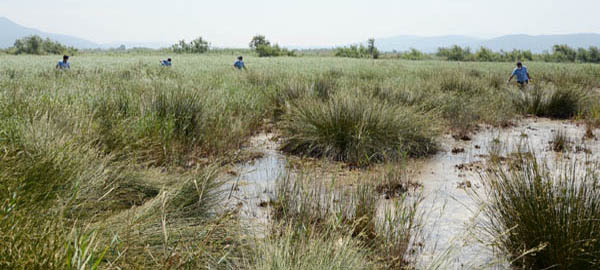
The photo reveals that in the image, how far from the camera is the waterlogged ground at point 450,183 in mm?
2881

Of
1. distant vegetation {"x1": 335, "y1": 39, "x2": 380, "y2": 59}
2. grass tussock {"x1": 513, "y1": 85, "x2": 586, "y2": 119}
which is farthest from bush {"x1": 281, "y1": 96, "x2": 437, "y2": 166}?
distant vegetation {"x1": 335, "y1": 39, "x2": 380, "y2": 59}

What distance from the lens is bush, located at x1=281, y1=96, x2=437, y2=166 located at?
559 cm

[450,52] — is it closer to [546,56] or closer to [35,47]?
[546,56]

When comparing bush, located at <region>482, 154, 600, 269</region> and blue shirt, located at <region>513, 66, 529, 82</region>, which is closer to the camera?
bush, located at <region>482, 154, 600, 269</region>

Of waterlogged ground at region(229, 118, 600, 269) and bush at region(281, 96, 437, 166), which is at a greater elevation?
bush at region(281, 96, 437, 166)

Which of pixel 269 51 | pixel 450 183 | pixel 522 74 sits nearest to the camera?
pixel 450 183

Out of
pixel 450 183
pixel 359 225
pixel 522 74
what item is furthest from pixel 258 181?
pixel 522 74

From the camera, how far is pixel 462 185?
4551 mm

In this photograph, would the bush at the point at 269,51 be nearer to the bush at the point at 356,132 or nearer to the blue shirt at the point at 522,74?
the blue shirt at the point at 522,74

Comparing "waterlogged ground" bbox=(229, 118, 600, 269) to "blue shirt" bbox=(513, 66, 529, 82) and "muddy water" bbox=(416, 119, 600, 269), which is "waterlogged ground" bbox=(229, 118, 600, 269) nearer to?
Answer: "muddy water" bbox=(416, 119, 600, 269)

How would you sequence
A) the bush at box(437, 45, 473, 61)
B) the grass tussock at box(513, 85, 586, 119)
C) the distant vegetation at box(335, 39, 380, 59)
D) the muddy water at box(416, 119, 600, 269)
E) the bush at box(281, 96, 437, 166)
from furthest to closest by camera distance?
→ 1. the distant vegetation at box(335, 39, 380, 59)
2. the bush at box(437, 45, 473, 61)
3. the grass tussock at box(513, 85, 586, 119)
4. the bush at box(281, 96, 437, 166)
5. the muddy water at box(416, 119, 600, 269)

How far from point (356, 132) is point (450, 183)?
138 centimetres

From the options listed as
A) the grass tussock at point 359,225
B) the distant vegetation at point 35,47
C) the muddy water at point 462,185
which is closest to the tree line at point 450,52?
the distant vegetation at point 35,47

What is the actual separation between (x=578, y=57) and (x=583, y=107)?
53932 mm
